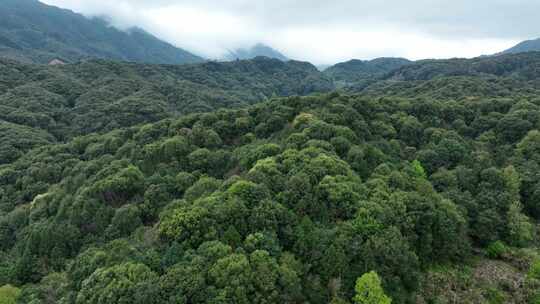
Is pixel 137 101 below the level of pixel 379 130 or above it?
below

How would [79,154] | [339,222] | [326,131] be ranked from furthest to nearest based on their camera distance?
1. [79,154]
2. [326,131]
3. [339,222]

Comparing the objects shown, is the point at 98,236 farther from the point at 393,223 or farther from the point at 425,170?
the point at 425,170

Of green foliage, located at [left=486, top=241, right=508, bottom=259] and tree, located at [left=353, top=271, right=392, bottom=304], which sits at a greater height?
tree, located at [left=353, top=271, right=392, bottom=304]

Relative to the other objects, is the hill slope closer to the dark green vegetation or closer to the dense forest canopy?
the dense forest canopy

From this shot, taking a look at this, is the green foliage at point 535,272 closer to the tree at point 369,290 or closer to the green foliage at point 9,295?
the tree at point 369,290

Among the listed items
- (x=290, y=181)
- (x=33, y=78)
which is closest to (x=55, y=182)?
(x=290, y=181)

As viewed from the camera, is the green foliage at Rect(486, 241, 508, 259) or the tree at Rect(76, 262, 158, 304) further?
the green foliage at Rect(486, 241, 508, 259)

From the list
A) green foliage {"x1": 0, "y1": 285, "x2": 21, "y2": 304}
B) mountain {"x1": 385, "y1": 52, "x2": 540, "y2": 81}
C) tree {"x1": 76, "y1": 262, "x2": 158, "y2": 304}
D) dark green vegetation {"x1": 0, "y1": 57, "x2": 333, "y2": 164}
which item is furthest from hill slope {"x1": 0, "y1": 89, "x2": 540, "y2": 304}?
mountain {"x1": 385, "y1": 52, "x2": 540, "y2": 81}

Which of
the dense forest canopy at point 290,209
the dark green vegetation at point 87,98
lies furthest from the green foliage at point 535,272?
the dark green vegetation at point 87,98
